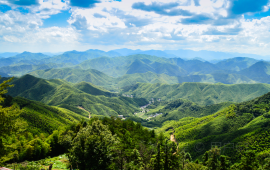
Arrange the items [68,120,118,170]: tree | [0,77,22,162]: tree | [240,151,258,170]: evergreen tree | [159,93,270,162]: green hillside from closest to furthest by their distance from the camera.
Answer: [0,77,22,162]: tree, [68,120,118,170]: tree, [240,151,258,170]: evergreen tree, [159,93,270,162]: green hillside

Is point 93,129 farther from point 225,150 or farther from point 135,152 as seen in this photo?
point 225,150

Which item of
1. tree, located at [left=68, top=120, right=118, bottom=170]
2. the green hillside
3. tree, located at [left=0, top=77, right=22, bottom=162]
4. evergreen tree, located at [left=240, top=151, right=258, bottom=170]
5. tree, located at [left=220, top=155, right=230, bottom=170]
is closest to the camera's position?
tree, located at [left=0, top=77, right=22, bottom=162]

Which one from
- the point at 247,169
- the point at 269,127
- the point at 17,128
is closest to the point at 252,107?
the point at 269,127

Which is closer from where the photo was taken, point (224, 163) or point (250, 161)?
point (250, 161)

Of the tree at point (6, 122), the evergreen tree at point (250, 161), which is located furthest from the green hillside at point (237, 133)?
the tree at point (6, 122)

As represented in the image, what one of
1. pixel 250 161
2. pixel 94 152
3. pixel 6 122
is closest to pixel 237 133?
pixel 250 161

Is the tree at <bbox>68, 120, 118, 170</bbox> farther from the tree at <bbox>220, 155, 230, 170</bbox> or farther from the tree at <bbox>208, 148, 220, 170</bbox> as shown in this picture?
the tree at <bbox>220, 155, 230, 170</bbox>

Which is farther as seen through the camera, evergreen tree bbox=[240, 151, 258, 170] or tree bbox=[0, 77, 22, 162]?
evergreen tree bbox=[240, 151, 258, 170]

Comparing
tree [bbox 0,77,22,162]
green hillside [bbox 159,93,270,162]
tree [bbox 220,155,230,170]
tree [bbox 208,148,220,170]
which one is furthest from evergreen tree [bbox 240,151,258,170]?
green hillside [bbox 159,93,270,162]

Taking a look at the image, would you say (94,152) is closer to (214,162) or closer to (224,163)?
(214,162)
